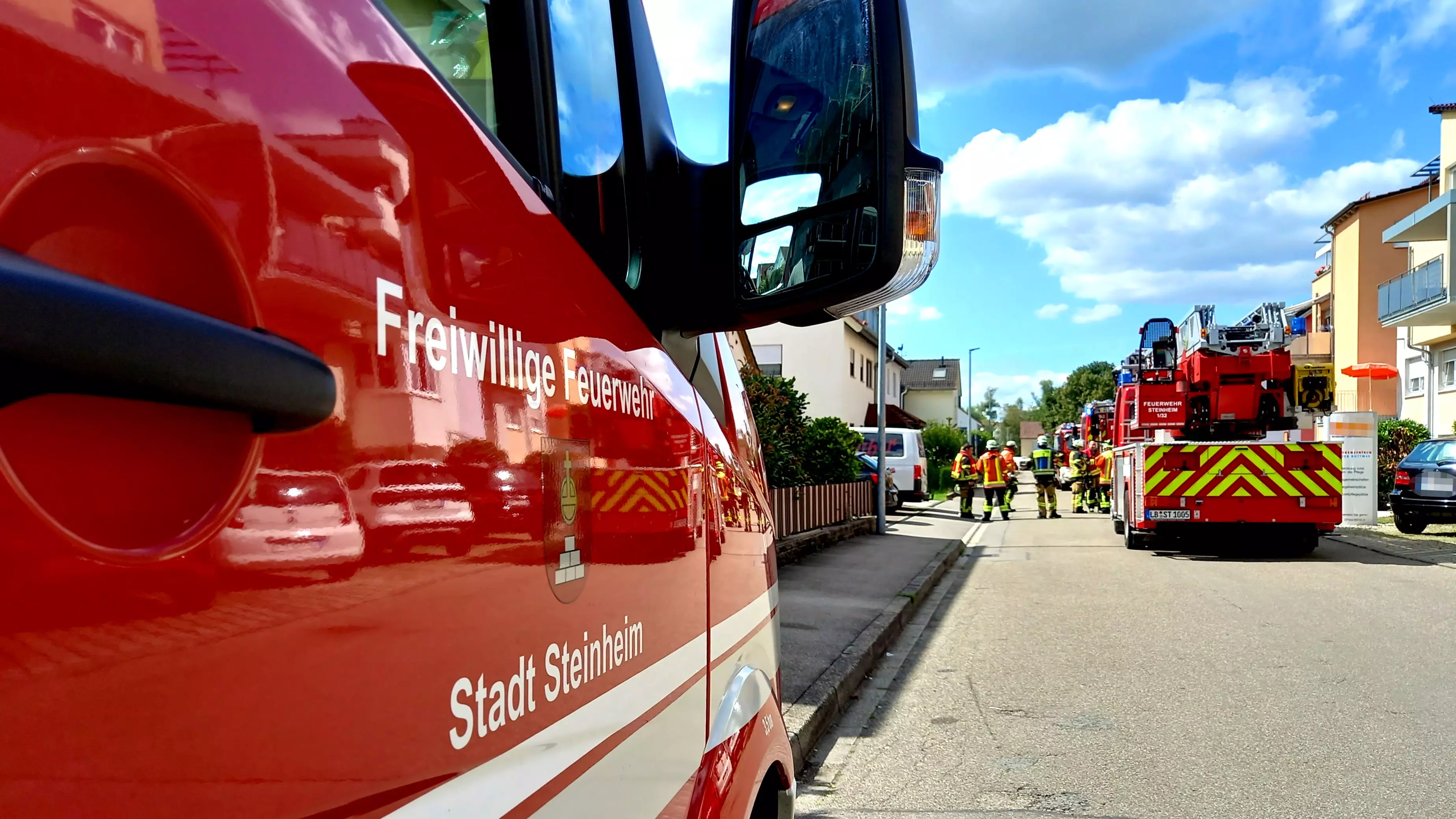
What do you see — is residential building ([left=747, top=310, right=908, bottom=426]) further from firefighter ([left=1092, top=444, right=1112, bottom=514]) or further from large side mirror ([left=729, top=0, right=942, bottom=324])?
large side mirror ([left=729, top=0, right=942, bottom=324])

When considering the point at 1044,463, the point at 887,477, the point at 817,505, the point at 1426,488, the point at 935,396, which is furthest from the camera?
the point at 935,396

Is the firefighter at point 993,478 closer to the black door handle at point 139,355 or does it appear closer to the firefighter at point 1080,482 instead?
the firefighter at point 1080,482

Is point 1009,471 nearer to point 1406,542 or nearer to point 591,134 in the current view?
point 1406,542

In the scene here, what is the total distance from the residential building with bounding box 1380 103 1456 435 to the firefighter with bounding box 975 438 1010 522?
1364 cm

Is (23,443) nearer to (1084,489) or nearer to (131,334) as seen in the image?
(131,334)

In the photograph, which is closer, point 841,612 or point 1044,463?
point 841,612

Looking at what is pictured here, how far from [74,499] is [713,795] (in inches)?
56.5

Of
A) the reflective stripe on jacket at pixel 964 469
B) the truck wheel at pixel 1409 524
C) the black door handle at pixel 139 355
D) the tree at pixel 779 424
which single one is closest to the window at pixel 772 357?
the reflective stripe on jacket at pixel 964 469

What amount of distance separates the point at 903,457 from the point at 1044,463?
367 centimetres

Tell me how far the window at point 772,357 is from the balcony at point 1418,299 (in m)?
18.3

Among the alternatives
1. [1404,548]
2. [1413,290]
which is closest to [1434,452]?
[1404,548]

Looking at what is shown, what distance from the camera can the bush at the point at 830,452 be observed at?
48.1 ft

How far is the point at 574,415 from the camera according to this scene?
149 centimetres

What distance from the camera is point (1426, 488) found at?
1653 cm
